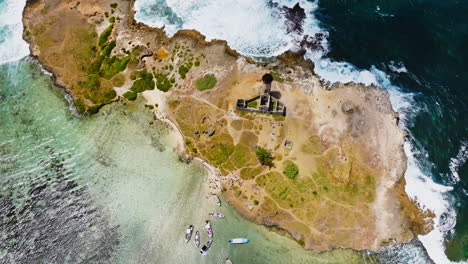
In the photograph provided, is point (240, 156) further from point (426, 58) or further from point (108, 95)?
point (426, 58)

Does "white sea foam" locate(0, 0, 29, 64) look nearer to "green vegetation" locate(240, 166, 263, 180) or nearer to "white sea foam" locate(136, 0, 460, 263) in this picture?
"white sea foam" locate(136, 0, 460, 263)

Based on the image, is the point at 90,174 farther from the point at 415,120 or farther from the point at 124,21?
the point at 415,120

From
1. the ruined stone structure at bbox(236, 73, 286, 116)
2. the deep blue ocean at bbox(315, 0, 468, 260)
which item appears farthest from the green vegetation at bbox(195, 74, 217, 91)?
the deep blue ocean at bbox(315, 0, 468, 260)

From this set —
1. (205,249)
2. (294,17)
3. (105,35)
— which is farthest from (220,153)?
(105,35)

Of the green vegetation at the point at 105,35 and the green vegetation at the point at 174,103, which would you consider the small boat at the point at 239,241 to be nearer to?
the green vegetation at the point at 174,103

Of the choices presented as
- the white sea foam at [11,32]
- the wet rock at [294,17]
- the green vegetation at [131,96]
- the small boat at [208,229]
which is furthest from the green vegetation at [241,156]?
the white sea foam at [11,32]
